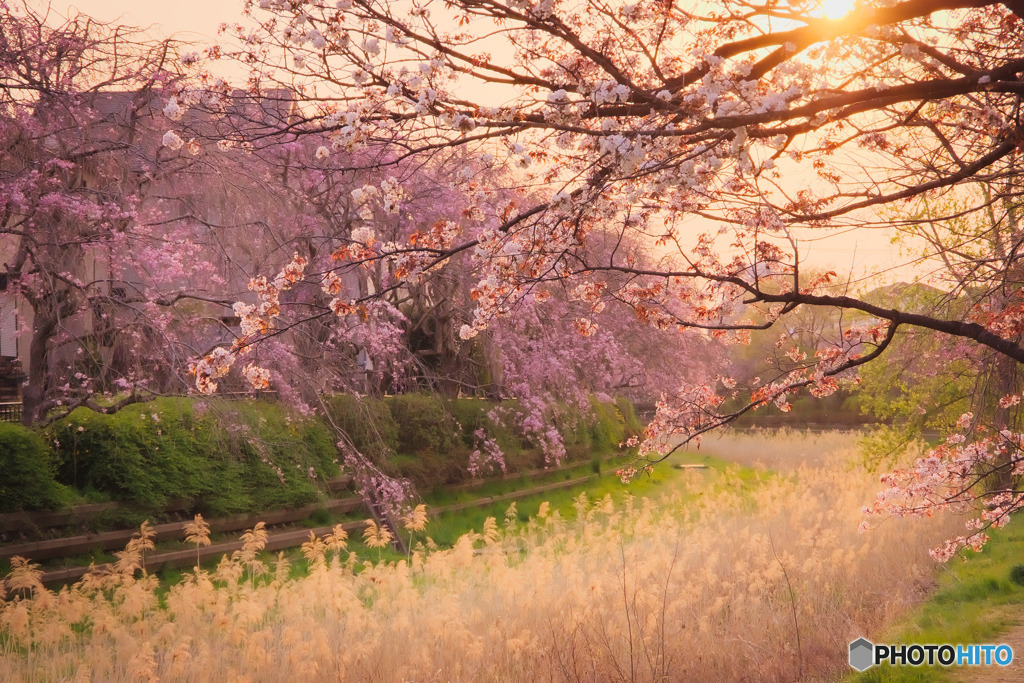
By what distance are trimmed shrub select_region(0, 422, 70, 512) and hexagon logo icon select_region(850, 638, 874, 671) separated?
831cm

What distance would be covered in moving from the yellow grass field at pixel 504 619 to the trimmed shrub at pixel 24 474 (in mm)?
1979

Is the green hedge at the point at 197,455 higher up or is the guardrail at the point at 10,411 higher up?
the guardrail at the point at 10,411

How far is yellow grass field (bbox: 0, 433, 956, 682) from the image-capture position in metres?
5.79

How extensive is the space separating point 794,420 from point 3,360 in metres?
31.6

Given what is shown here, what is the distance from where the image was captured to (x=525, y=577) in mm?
8039

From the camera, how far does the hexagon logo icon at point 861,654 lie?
6.70m

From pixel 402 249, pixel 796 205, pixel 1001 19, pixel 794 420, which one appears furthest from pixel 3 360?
pixel 794 420

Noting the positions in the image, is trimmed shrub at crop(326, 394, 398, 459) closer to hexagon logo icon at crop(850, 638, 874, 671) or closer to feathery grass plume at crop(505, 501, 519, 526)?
feathery grass plume at crop(505, 501, 519, 526)

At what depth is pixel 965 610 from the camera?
7953 mm

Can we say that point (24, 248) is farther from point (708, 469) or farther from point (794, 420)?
point (794, 420)

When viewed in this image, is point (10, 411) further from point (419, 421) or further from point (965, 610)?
point (965, 610)

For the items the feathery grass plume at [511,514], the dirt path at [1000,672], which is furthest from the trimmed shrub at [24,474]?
the dirt path at [1000,672]

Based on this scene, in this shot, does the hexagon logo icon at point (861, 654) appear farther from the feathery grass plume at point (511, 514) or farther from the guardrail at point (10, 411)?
the guardrail at point (10, 411)

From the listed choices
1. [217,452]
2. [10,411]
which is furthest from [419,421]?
[10,411]
